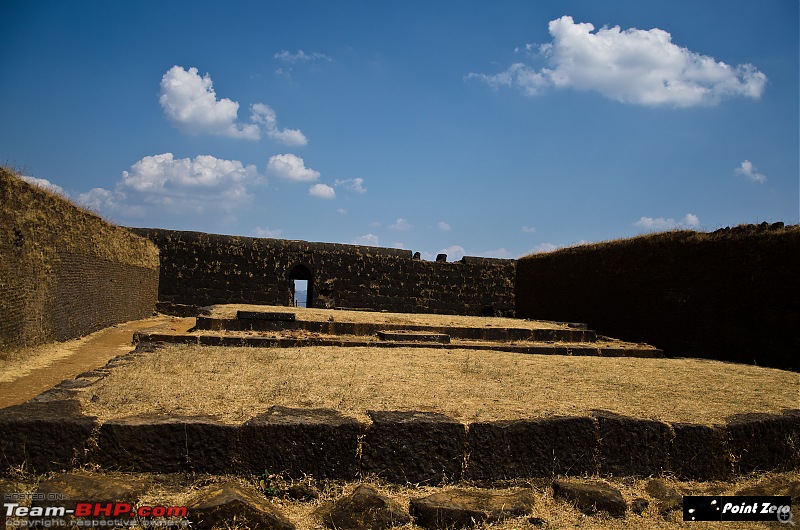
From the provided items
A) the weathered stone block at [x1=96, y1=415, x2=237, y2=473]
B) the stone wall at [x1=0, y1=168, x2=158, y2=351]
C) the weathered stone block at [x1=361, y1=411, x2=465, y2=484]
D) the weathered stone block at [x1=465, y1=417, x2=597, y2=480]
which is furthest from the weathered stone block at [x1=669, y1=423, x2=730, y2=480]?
the stone wall at [x1=0, y1=168, x2=158, y2=351]

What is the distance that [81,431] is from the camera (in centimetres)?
294

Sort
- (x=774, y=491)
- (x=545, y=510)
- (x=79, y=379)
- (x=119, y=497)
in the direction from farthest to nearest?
(x=79, y=379) → (x=774, y=491) → (x=545, y=510) → (x=119, y=497)

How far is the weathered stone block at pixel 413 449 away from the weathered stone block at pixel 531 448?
0.38 ft

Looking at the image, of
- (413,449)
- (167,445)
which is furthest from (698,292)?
(167,445)

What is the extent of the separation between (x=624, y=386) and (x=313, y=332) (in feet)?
17.1

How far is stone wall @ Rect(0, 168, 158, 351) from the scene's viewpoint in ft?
26.3

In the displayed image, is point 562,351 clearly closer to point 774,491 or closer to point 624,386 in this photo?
point 624,386

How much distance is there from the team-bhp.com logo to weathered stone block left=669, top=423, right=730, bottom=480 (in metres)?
3.18

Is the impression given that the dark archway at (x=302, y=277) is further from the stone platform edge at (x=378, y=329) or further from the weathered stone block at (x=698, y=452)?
the weathered stone block at (x=698, y=452)

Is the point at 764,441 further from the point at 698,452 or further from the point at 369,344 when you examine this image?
the point at 369,344

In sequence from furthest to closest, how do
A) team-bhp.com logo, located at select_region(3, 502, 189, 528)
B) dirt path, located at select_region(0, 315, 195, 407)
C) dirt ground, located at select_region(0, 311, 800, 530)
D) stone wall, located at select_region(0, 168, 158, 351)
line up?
1. stone wall, located at select_region(0, 168, 158, 351)
2. dirt path, located at select_region(0, 315, 195, 407)
3. dirt ground, located at select_region(0, 311, 800, 530)
4. team-bhp.com logo, located at select_region(3, 502, 189, 528)

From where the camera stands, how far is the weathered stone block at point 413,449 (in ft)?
10.6

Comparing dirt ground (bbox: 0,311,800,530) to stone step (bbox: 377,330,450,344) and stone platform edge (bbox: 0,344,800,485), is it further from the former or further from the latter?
stone step (bbox: 377,330,450,344)

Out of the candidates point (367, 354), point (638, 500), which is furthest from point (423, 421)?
point (367, 354)
